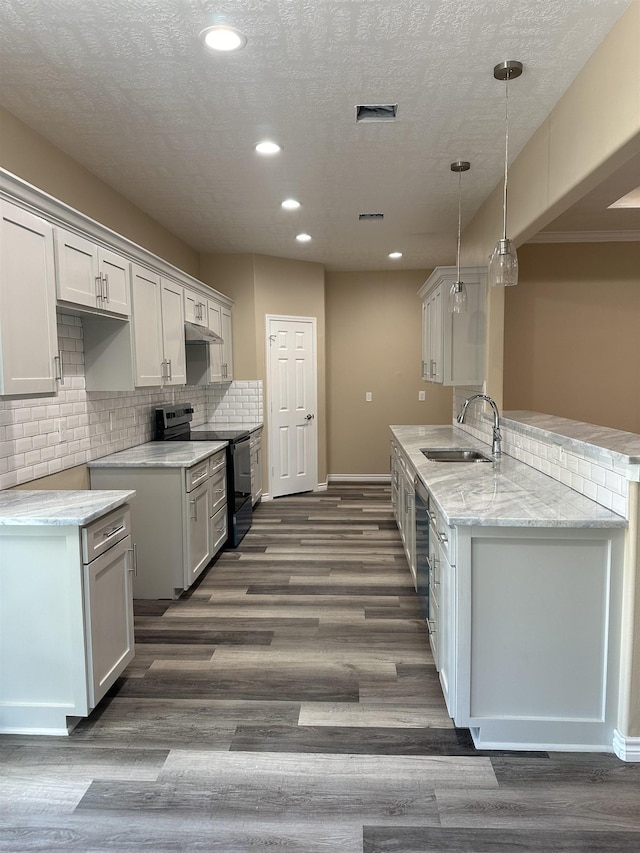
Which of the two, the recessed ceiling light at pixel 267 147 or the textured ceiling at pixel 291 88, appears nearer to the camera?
the textured ceiling at pixel 291 88

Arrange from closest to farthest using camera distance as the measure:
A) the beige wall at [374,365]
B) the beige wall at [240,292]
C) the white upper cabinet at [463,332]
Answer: the white upper cabinet at [463,332]
the beige wall at [240,292]
the beige wall at [374,365]

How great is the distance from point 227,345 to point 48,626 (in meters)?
4.29

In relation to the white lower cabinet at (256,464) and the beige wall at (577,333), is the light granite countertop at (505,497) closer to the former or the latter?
the beige wall at (577,333)

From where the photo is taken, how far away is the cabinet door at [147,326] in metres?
3.67

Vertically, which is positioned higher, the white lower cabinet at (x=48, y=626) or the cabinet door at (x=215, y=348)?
the cabinet door at (x=215, y=348)

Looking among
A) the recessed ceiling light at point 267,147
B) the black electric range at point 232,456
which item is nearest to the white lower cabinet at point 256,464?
the black electric range at point 232,456

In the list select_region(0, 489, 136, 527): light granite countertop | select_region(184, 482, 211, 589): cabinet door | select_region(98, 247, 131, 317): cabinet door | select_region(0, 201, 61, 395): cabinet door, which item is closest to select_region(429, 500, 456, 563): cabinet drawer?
select_region(0, 489, 136, 527): light granite countertop

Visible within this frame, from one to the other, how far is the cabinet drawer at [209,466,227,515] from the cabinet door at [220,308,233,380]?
1.71 metres

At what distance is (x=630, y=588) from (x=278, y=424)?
500 centimetres

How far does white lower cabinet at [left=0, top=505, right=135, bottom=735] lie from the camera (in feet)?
7.49

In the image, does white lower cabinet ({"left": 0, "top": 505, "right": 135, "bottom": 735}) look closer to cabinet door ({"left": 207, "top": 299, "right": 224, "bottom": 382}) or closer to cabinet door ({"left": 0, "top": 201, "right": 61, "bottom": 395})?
cabinet door ({"left": 0, "top": 201, "right": 61, "bottom": 395})

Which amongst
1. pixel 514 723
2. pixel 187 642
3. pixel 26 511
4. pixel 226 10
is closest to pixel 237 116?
pixel 226 10

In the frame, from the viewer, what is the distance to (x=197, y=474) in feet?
12.9

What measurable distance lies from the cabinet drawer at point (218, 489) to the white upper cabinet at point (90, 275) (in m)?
1.46
